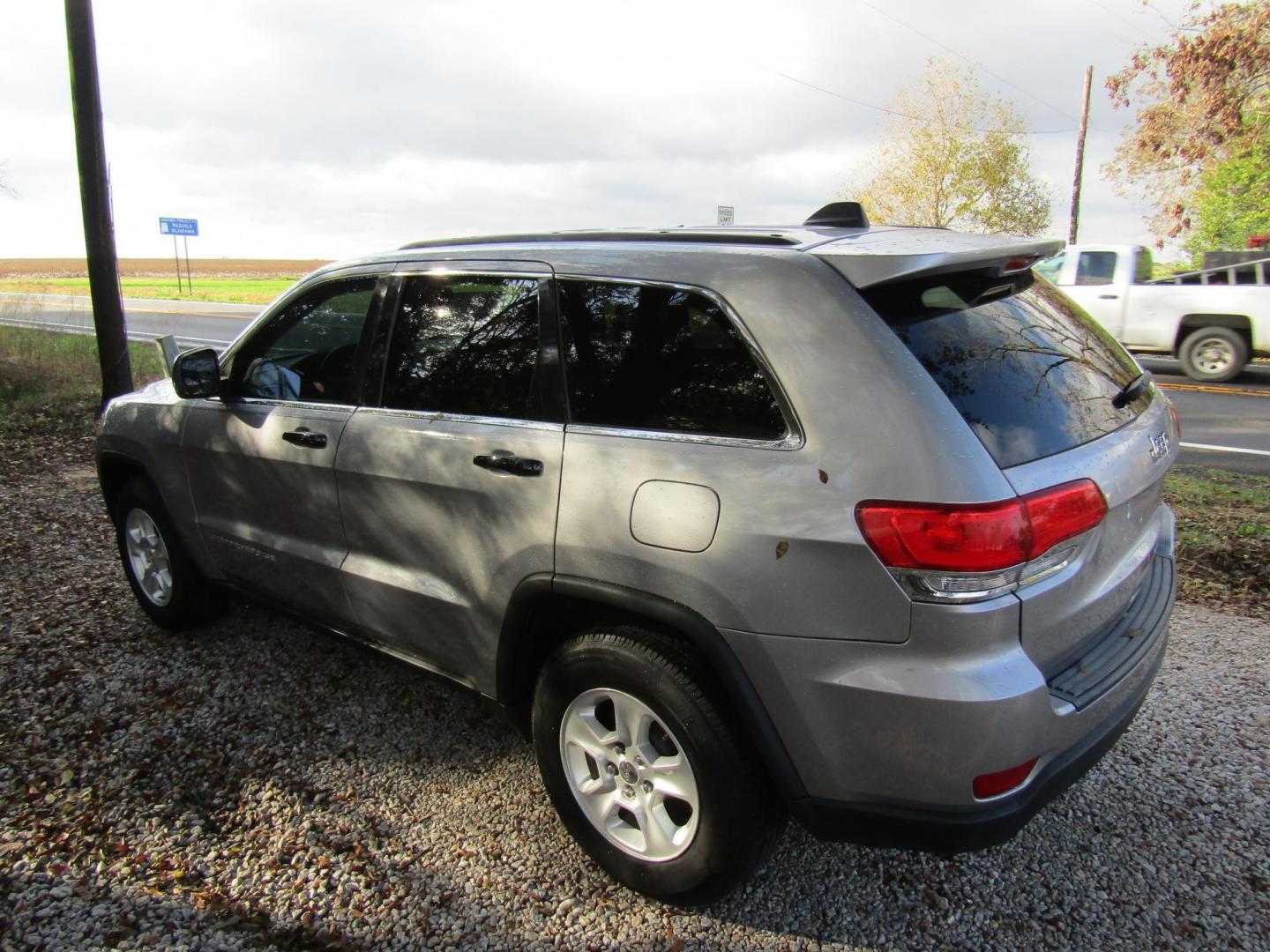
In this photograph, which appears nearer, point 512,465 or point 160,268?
point 512,465

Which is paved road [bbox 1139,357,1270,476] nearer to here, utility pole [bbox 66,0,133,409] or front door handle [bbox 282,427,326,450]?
front door handle [bbox 282,427,326,450]

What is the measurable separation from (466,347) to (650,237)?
26.6 inches

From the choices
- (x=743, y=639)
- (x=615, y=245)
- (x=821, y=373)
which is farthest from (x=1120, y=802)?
(x=615, y=245)

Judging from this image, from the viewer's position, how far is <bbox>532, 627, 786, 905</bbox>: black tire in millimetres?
2145

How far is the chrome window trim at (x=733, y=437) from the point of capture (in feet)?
6.73

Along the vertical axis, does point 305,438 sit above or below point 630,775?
above

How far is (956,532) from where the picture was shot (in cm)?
186

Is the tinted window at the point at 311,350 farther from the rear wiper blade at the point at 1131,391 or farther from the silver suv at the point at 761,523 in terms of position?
the rear wiper blade at the point at 1131,391

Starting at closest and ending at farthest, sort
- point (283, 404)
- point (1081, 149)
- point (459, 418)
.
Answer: point (459, 418), point (283, 404), point (1081, 149)

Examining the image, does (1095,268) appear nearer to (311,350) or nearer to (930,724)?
(311,350)

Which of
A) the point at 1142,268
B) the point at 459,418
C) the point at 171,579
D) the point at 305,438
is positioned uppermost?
the point at 1142,268

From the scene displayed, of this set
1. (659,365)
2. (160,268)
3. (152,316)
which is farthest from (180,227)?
(659,365)

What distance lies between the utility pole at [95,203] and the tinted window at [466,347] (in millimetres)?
6800

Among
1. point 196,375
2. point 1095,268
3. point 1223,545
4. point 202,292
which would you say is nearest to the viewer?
point 196,375
